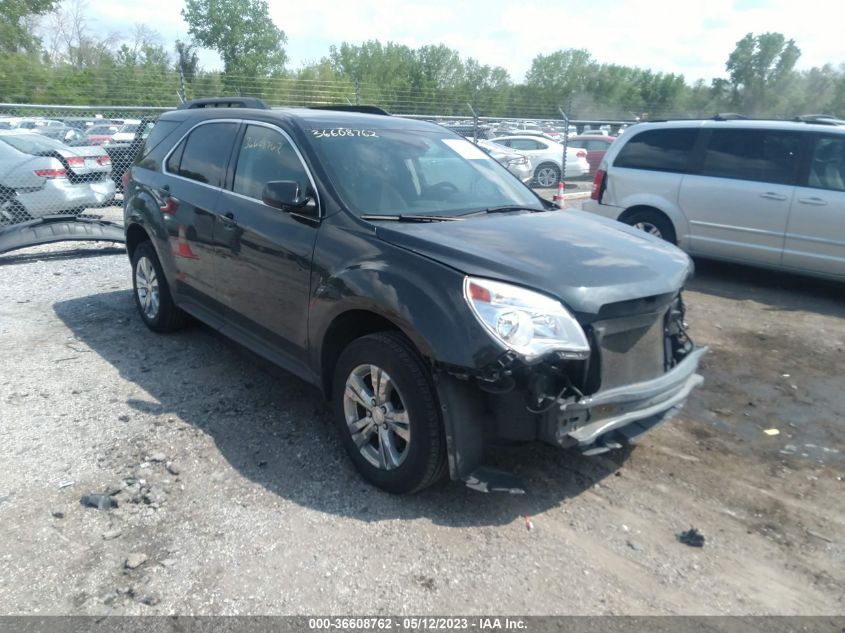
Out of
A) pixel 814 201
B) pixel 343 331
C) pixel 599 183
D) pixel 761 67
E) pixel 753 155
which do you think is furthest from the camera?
pixel 761 67

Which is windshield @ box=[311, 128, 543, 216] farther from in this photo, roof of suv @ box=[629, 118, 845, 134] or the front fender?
roof of suv @ box=[629, 118, 845, 134]

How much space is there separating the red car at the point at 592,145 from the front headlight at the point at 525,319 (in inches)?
756

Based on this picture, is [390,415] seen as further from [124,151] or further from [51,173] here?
[124,151]

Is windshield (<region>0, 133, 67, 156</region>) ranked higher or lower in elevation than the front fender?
higher

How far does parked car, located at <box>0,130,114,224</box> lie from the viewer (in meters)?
9.88

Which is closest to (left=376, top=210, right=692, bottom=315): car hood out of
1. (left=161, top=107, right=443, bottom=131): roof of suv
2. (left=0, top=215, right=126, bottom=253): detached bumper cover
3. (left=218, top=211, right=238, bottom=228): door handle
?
(left=161, top=107, right=443, bottom=131): roof of suv

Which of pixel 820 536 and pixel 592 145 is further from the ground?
pixel 592 145

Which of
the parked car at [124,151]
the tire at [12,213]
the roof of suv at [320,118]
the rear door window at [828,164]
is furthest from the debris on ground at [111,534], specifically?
the parked car at [124,151]

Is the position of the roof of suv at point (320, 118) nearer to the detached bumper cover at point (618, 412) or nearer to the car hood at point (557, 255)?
the car hood at point (557, 255)

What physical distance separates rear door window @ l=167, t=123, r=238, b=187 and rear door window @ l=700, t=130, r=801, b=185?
19.2 ft

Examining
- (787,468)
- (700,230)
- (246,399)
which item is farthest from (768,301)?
(246,399)

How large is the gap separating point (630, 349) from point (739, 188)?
549 centimetres

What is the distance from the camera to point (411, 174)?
4.36 meters

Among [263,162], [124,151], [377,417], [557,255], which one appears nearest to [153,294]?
[263,162]
